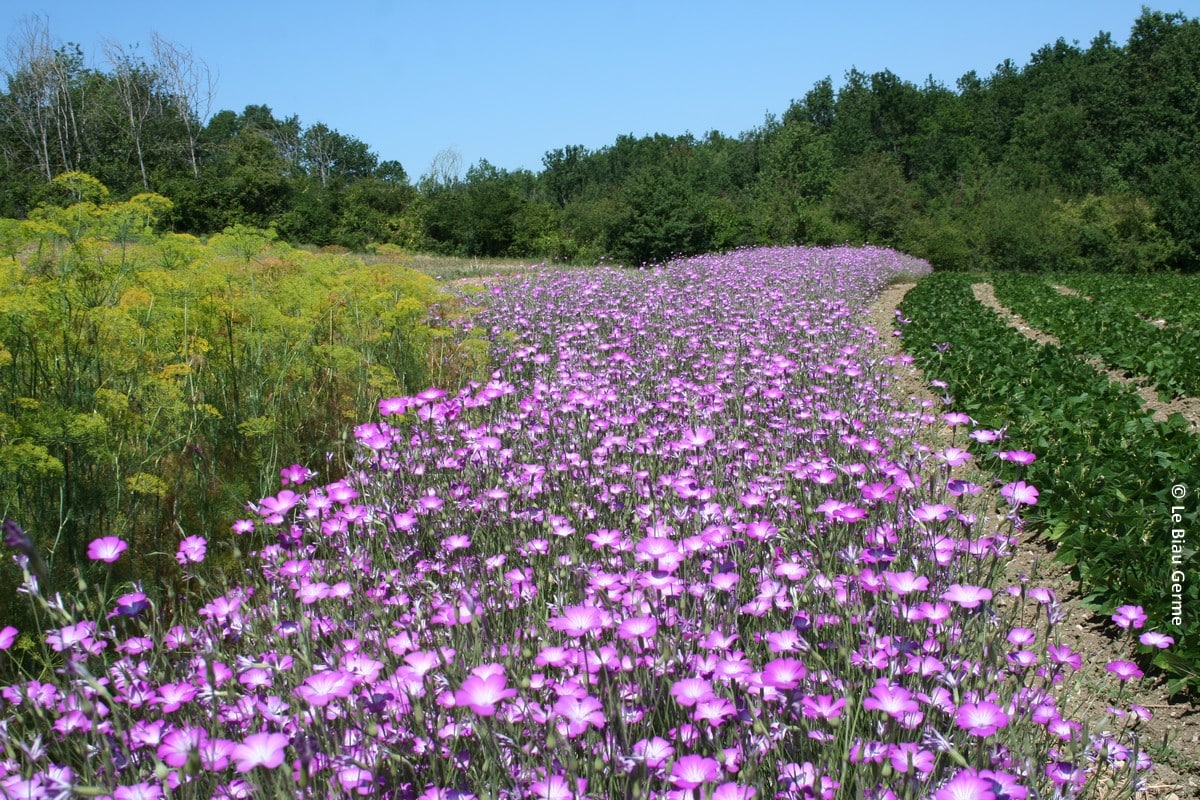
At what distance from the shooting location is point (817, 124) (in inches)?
3209

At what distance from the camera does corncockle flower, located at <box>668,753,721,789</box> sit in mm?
1267

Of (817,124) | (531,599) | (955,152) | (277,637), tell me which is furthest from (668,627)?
(817,124)

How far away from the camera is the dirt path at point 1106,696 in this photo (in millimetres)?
2275

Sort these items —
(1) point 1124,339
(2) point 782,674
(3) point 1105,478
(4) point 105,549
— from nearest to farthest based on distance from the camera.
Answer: (2) point 782,674 < (4) point 105,549 < (3) point 1105,478 < (1) point 1124,339

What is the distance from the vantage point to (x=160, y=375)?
11.9ft

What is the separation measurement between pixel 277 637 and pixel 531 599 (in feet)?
2.17

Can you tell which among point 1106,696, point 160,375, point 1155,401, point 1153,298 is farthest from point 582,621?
point 1153,298

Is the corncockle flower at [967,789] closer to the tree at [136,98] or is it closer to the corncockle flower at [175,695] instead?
the corncockle flower at [175,695]

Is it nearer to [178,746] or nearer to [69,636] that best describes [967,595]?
[178,746]

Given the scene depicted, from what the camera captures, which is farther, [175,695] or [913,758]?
[175,695]

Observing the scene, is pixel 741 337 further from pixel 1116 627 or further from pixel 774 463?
pixel 1116 627

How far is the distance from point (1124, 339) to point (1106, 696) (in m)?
8.10

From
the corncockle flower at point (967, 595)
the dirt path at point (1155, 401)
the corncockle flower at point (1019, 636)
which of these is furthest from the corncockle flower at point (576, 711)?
the dirt path at point (1155, 401)

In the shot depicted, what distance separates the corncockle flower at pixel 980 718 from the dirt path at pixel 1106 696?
1.35 feet
